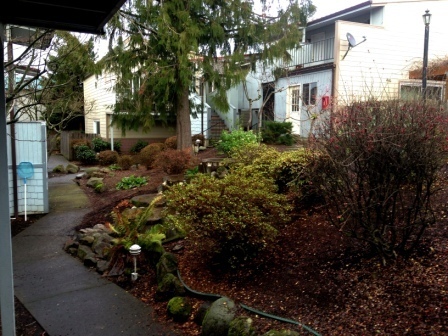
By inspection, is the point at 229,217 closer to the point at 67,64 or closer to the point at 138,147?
the point at 67,64

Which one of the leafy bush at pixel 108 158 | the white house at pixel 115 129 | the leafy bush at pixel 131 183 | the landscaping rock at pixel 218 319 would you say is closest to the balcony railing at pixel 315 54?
the white house at pixel 115 129

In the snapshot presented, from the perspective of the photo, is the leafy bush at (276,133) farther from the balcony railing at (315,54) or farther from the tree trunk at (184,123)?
the tree trunk at (184,123)

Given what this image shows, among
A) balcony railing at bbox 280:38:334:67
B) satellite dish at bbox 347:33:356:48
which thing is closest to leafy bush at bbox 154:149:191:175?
balcony railing at bbox 280:38:334:67

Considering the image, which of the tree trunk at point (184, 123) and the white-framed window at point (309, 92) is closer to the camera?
the tree trunk at point (184, 123)

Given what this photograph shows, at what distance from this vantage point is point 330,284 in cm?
388

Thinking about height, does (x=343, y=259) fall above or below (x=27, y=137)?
below

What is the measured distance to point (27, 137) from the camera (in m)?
8.88

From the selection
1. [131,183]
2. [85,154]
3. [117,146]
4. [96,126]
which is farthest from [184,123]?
[96,126]

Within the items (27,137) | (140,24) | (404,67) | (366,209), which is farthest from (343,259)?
(404,67)

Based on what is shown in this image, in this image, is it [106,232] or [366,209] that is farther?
[106,232]

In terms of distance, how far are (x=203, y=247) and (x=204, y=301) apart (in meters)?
0.67

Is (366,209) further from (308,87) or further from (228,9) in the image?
(308,87)

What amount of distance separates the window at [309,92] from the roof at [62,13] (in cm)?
1234

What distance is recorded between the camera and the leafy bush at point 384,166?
3.67 m
